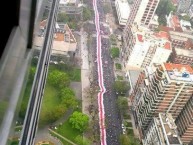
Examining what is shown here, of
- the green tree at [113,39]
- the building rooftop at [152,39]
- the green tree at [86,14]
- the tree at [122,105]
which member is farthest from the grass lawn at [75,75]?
the green tree at [86,14]

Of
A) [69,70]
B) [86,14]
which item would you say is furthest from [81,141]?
[86,14]

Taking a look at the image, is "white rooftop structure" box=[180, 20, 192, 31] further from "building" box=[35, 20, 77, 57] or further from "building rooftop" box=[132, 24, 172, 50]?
"building" box=[35, 20, 77, 57]

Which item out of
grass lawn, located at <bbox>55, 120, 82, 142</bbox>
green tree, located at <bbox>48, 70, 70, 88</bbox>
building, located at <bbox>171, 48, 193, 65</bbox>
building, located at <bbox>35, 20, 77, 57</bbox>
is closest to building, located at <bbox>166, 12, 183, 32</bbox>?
building, located at <bbox>171, 48, 193, 65</bbox>

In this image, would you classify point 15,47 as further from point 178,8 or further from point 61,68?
point 178,8

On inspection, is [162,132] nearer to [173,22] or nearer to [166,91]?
[166,91]

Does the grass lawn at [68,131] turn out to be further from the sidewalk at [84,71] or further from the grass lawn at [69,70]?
the grass lawn at [69,70]

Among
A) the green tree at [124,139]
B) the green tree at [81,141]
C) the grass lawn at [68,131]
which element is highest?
the green tree at [124,139]
